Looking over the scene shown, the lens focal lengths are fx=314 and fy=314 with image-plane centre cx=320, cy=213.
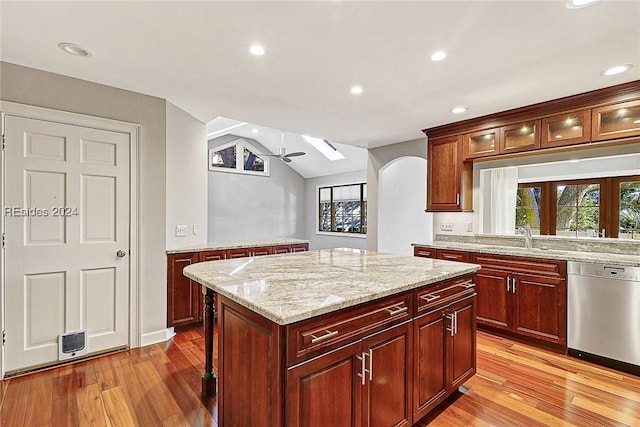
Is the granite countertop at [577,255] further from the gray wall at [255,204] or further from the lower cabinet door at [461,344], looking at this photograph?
the gray wall at [255,204]

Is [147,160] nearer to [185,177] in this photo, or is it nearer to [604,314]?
[185,177]

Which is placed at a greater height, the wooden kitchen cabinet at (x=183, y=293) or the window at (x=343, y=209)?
the window at (x=343, y=209)

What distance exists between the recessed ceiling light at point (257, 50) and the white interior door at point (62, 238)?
1.63 m

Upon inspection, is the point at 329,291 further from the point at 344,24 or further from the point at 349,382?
the point at 344,24

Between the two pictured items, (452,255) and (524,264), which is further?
(452,255)

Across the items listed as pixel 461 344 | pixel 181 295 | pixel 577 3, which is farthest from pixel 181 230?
pixel 577 3

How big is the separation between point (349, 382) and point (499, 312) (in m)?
2.58

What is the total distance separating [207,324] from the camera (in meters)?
2.17

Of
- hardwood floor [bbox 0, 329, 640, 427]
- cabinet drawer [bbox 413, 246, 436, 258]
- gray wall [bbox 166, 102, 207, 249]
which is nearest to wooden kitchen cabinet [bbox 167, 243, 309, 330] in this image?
gray wall [bbox 166, 102, 207, 249]

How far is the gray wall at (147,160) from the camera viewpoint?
273 cm

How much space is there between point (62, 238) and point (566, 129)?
476cm

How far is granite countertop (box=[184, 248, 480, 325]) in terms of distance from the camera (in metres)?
1.34

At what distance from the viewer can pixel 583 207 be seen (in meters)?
3.29

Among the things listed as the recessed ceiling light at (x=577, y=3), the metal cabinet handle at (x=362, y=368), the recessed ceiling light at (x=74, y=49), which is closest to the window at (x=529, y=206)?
the recessed ceiling light at (x=577, y=3)
